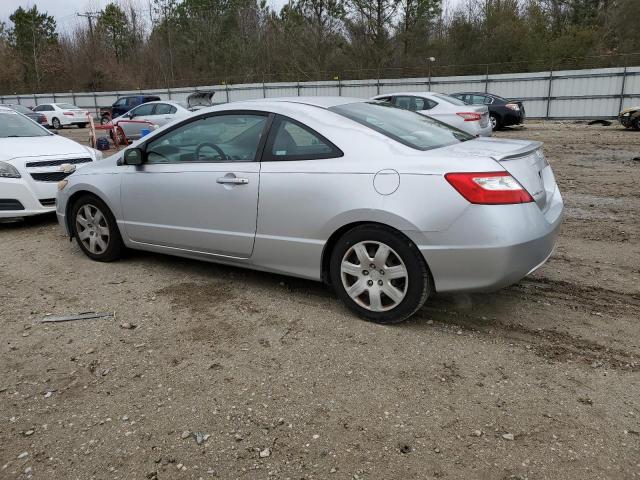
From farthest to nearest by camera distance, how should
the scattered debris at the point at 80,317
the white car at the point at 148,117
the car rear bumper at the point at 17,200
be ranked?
the white car at the point at 148,117 < the car rear bumper at the point at 17,200 < the scattered debris at the point at 80,317

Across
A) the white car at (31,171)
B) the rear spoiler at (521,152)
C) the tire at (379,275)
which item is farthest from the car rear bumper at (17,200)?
the rear spoiler at (521,152)

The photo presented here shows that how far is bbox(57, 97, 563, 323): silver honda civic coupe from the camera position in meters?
3.37

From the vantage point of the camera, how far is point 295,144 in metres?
4.02

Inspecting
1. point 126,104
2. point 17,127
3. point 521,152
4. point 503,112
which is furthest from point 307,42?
point 521,152

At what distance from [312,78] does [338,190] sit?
37083 millimetres

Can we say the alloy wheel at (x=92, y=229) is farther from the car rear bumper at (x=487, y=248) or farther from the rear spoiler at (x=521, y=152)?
the rear spoiler at (x=521, y=152)

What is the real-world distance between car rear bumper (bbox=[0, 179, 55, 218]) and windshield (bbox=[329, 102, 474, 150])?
463 centimetres

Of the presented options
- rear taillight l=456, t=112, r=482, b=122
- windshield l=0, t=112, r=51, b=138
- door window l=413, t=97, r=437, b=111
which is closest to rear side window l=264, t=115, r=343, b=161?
windshield l=0, t=112, r=51, b=138

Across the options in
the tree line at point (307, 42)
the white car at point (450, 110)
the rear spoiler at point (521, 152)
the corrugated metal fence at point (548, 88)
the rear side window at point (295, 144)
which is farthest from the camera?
the tree line at point (307, 42)

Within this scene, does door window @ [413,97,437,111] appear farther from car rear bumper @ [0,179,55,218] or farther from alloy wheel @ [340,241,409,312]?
alloy wheel @ [340,241,409,312]

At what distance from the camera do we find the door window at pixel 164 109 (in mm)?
18634

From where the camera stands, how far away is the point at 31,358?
137 inches

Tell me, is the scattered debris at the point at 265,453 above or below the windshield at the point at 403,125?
below

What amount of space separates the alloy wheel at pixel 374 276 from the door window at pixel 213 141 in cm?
116
